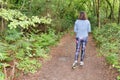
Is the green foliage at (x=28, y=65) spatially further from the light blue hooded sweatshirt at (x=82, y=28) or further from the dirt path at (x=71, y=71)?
the light blue hooded sweatshirt at (x=82, y=28)

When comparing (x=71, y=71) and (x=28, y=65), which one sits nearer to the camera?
(x=28, y=65)

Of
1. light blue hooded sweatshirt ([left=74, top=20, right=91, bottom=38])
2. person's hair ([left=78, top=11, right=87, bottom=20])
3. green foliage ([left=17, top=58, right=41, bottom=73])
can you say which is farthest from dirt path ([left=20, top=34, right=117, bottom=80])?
person's hair ([left=78, top=11, right=87, bottom=20])

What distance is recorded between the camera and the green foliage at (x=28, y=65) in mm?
9008

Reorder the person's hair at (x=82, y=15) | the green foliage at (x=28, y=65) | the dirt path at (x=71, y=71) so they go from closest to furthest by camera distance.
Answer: the dirt path at (x=71, y=71)
the green foliage at (x=28, y=65)
the person's hair at (x=82, y=15)

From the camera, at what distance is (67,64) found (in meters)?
10.4

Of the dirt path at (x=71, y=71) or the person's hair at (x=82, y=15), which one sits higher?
the person's hair at (x=82, y=15)

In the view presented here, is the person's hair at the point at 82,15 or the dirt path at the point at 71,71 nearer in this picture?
the dirt path at the point at 71,71

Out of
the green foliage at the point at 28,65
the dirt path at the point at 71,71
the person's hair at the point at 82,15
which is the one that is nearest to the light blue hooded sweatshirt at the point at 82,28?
the person's hair at the point at 82,15

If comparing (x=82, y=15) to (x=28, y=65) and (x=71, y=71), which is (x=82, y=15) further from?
(x=28, y=65)

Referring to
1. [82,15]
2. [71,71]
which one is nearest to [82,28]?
[82,15]

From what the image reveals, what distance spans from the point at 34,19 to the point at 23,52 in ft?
10.3

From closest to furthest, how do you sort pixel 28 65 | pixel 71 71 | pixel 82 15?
pixel 28 65
pixel 71 71
pixel 82 15

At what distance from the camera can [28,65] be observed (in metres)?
9.25

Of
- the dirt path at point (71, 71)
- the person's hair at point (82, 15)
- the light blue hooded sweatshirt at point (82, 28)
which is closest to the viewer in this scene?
the dirt path at point (71, 71)
